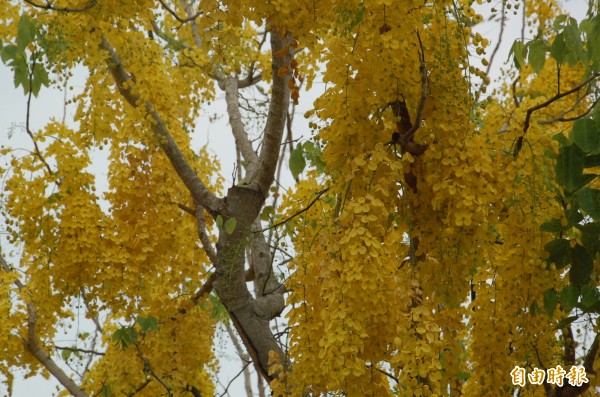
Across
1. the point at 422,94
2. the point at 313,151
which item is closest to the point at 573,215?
the point at 422,94

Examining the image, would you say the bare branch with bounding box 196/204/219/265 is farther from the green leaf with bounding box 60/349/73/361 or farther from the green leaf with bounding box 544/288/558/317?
the green leaf with bounding box 544/288/558/317

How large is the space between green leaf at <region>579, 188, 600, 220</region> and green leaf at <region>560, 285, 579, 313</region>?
0.82 ft

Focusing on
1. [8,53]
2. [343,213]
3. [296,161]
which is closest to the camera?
[343,213]

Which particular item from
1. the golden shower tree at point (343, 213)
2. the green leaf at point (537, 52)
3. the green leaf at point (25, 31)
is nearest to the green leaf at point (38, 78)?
the golden shower tree at point (343, 213)

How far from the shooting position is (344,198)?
92.8 inches

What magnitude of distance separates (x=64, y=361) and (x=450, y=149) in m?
3.13

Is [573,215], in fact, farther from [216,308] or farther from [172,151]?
[216,308]

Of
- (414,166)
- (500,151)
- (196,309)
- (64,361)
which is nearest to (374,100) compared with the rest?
(414,166)

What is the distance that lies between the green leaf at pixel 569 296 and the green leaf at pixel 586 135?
1.40 feet

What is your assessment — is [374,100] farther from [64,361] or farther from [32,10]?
[64,361]

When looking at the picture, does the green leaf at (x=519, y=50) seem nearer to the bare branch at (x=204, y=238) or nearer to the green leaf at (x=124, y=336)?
the bare branch at (x=204, y=238)

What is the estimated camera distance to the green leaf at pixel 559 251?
249cm

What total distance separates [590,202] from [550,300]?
13.1 inches

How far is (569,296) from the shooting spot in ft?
8.20
